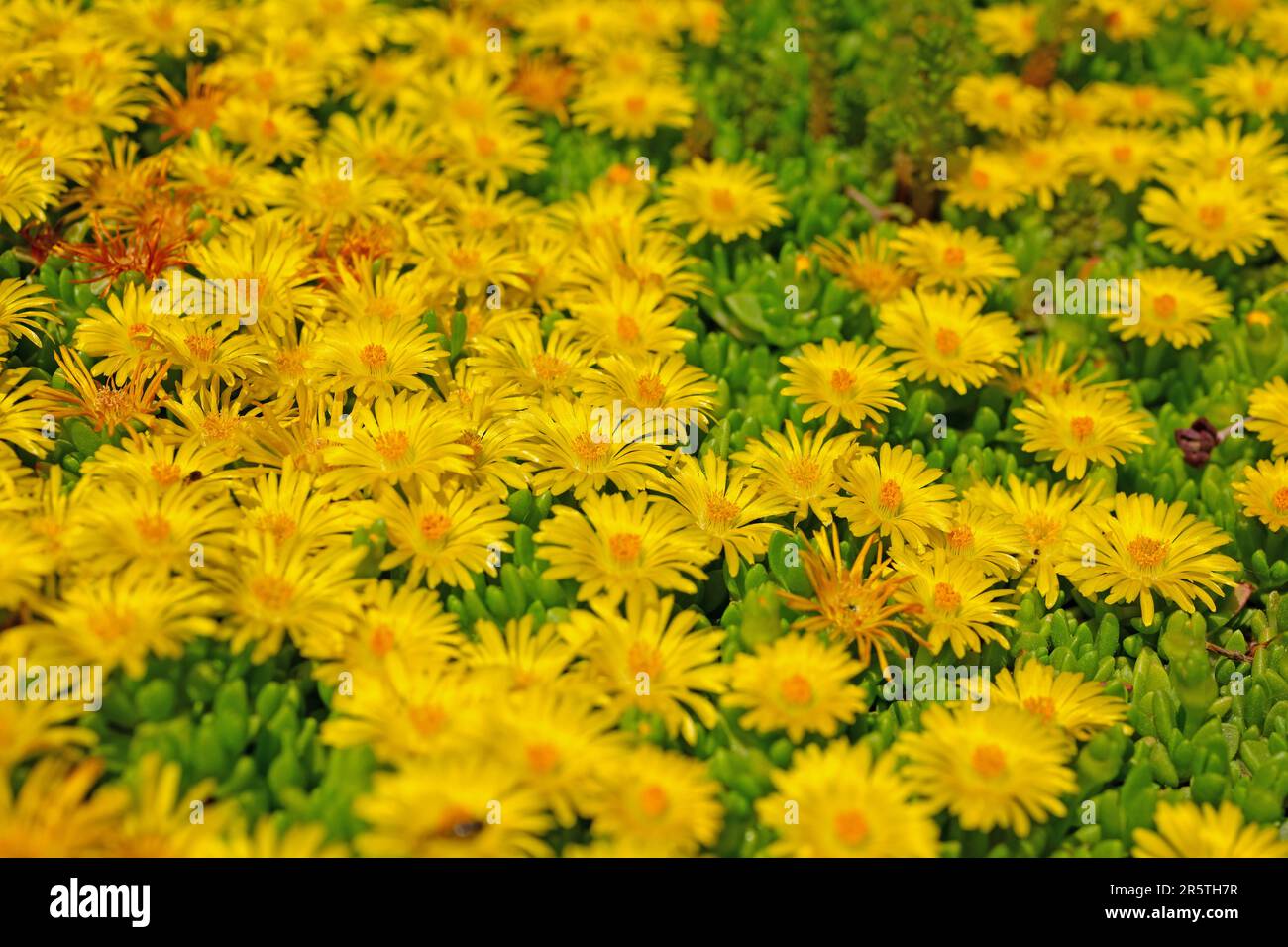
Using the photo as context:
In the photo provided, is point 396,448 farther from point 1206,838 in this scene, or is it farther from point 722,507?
point 1206,838

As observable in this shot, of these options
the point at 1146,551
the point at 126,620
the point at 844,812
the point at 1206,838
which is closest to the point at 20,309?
the point at 126,620

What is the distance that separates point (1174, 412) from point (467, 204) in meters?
2.36

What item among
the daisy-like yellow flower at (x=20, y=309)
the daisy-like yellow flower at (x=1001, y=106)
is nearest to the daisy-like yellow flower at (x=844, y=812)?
the daisy-like yellow flower at (x=20, y=309)

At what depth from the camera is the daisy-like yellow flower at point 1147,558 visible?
3127 millimetres

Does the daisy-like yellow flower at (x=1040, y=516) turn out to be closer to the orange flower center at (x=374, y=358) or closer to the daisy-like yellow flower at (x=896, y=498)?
the daisy-like yellow flower at (x=896, y=498)

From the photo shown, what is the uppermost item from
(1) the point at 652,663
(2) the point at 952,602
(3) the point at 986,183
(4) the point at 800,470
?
(3) the point at 986,183

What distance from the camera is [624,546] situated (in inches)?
111

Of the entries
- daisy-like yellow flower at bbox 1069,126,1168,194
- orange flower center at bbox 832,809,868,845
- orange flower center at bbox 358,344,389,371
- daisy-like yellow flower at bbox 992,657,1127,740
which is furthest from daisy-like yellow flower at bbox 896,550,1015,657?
daisy-like yellow flower at bbox 1069,126,1168,194

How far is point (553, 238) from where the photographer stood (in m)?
3.95

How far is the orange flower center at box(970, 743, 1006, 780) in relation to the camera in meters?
2.51

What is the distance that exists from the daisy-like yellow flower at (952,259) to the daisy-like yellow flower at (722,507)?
1222 millimetres

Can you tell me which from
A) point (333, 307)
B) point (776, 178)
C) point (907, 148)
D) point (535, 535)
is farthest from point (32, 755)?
point (907, 148)

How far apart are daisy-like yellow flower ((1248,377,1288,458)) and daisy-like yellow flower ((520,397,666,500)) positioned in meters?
1.81

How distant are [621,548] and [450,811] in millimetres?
789
